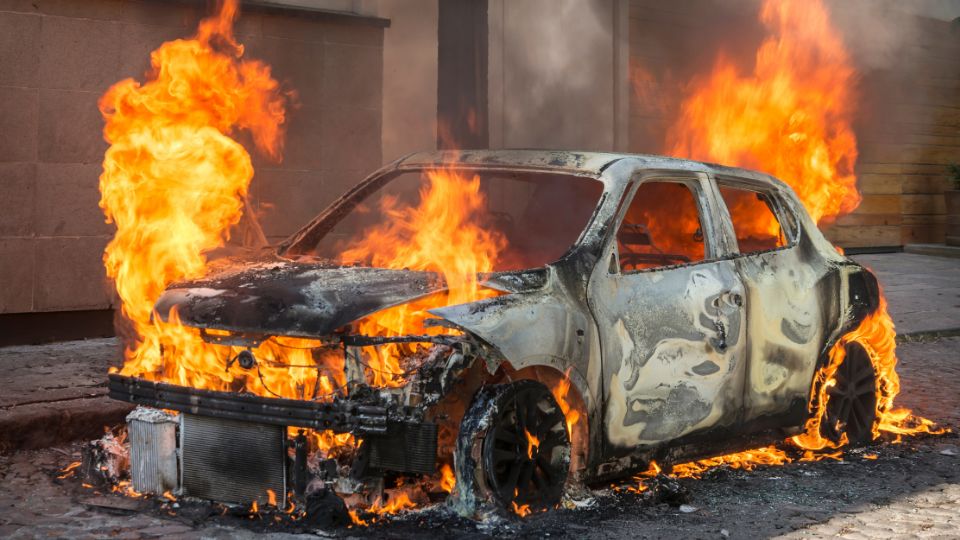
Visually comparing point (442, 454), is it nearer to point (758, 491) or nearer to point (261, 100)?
point (758, 491)

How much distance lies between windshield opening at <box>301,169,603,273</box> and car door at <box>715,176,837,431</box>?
88 cm

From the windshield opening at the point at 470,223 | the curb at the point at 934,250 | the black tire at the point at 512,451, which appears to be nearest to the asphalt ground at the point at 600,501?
the black tire at the point at 512,451

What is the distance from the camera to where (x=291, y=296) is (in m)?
5.23

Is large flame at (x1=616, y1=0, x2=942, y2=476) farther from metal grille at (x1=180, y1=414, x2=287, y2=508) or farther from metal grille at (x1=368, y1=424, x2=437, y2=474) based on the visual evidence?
metal grille at (x1=180, y1=414, x2=287, y2=508)

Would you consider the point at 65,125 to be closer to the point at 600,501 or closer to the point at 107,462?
the point at 107,462

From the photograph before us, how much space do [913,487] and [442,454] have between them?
2540mm

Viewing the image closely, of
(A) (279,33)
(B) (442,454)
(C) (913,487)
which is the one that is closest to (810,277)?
(C) (913,487)

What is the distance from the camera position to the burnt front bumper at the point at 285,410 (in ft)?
16.3

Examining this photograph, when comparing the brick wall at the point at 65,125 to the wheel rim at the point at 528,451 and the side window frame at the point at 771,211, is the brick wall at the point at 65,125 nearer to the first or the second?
the side window frame at the point at 771,211

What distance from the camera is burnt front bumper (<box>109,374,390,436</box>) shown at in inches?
195

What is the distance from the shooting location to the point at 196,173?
6906 millimetres

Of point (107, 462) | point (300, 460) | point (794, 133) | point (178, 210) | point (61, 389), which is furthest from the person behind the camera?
point (794, 133)

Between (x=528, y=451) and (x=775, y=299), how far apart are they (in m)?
1.85

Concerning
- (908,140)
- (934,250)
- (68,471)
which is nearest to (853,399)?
(68,471)
